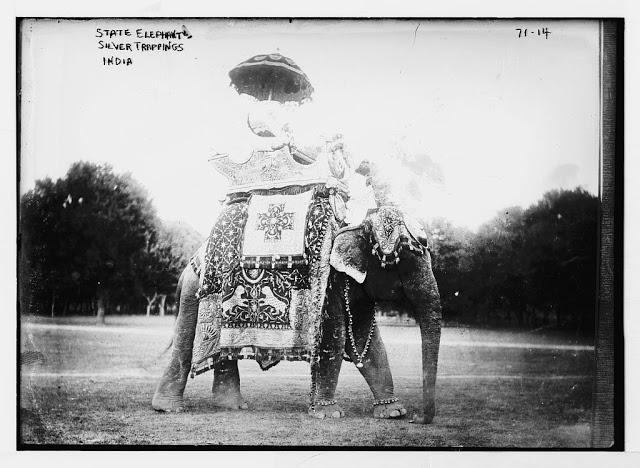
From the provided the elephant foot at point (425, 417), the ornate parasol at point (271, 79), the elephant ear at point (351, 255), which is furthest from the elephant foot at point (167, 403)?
the ornate parasol at point (271, 79)

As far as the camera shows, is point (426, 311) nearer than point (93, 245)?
Yes

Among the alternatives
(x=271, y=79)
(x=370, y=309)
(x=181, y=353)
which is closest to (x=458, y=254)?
(x=370, y=309)

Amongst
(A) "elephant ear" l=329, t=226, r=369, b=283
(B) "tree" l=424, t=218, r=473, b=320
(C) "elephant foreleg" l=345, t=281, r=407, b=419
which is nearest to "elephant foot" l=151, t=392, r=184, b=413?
(C) "elephant foreleg" l=345, t=281, r=407, b=419

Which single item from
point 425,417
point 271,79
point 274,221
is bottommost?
point 425,417

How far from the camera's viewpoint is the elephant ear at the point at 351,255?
4500 mm

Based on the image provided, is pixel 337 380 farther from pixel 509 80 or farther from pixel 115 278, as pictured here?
pixel 509 80

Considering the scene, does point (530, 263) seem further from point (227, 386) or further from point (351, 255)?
point (227, 386)

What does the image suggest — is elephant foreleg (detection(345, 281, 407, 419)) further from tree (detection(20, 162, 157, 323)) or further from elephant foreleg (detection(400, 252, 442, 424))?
tree (detection(20, 162, 157, 323))

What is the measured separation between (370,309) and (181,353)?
2.75 ft

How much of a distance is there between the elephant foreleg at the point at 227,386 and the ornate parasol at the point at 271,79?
116 cm

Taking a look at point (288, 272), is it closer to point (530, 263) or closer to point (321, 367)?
point (321, 367)

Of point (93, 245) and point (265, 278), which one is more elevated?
point (93, 245)

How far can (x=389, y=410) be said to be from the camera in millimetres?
4539

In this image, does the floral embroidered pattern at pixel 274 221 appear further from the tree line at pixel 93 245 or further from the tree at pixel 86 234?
the tree at pixel 86 234
